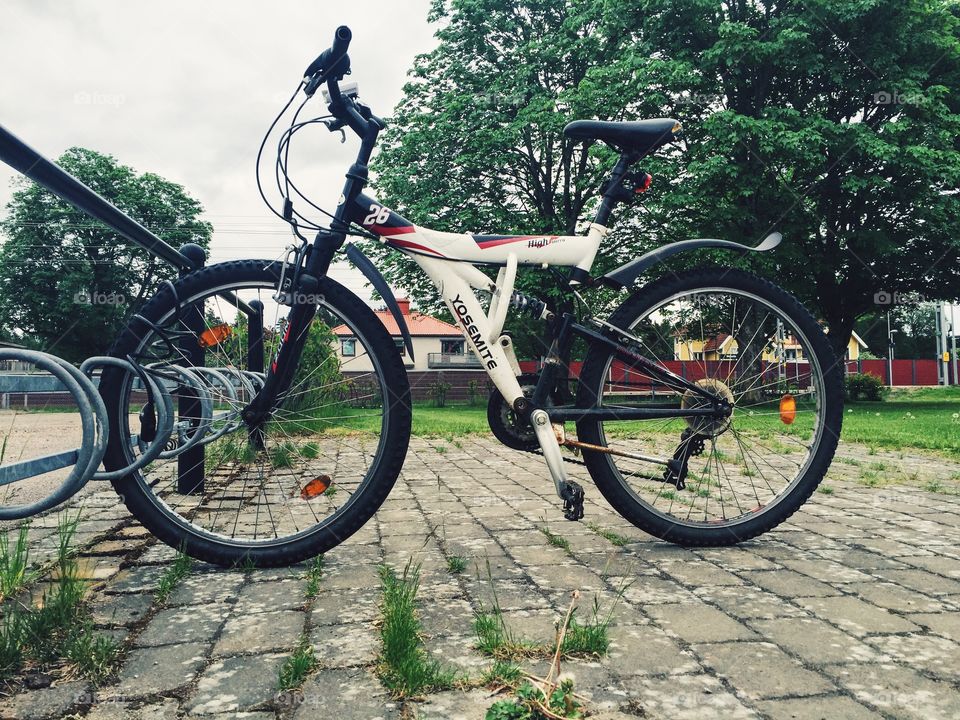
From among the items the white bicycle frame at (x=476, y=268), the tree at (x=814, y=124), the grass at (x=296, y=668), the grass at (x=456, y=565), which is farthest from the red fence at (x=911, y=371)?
the grass at (x=296, y=668)

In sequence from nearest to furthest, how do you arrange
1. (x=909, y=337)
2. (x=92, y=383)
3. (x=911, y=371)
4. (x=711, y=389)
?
1. (x=92, y=383)
2. (x=711, y=389)
3. (x=911, y=371)
4. (x=909, y=337)

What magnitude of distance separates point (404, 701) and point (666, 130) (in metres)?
2.18

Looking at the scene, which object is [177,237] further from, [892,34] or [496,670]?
[496,670]

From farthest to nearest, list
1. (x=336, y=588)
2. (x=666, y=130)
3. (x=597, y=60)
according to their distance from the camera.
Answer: (x=597, y=60) → (x=666, y=130) → (x=336, y=588)

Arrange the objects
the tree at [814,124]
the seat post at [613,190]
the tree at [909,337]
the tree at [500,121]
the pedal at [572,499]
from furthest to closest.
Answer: the tree at [909,337]
the tree at [500,121]
the tree at [814,124]
the seat post at [613,190]
the pedal at [572,499]

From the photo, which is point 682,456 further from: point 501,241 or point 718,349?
point 501,241

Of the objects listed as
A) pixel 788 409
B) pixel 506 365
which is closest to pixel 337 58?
pixel 506 365

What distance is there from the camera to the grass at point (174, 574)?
204 centimetres

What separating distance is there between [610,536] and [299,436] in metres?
1.38

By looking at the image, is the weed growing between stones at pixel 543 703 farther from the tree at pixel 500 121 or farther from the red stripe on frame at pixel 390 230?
the tree at pixel 500 121

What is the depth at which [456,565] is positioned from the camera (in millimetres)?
2309

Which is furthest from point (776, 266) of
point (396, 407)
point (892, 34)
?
point (396, 407)

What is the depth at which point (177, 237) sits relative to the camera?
2988cm

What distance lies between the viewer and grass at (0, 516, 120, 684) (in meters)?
1.52
